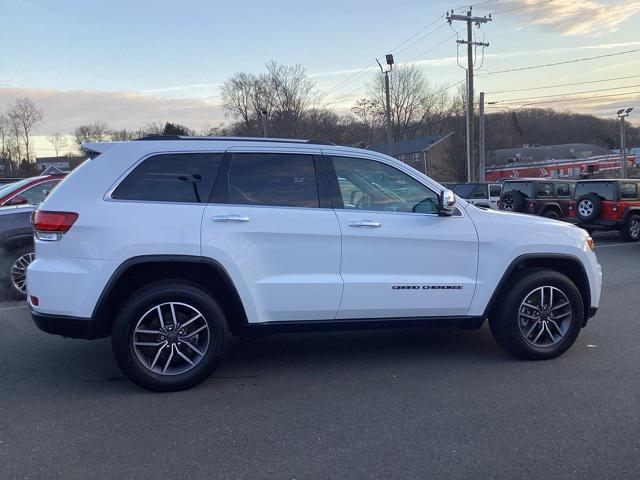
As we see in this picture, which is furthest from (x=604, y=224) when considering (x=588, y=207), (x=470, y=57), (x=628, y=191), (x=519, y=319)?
(x=470, y=57)

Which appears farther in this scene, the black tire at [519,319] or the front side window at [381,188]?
the black tire at [519,319]

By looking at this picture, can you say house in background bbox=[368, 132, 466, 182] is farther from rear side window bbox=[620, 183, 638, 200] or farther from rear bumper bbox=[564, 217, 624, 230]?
rear bumper bbox=[564, 217, 624, 230]

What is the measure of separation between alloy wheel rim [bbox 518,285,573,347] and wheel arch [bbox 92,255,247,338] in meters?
2.52

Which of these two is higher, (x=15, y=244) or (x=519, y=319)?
(x=15, y=244)

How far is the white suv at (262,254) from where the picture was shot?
13.6ft

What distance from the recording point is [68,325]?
13.6 ft

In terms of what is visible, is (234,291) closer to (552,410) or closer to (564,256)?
(552,410)

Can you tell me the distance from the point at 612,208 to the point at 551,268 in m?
11.6

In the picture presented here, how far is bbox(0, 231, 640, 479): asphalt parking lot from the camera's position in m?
3.28

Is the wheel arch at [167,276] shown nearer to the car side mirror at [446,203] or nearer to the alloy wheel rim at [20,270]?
the car side mirror at [446,203]

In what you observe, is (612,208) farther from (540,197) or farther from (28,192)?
(28,192)

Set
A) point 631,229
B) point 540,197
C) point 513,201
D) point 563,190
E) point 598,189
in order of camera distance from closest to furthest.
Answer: point 631,229 → point 598,189 → point 540,197 → point 513,201 → point 563,190

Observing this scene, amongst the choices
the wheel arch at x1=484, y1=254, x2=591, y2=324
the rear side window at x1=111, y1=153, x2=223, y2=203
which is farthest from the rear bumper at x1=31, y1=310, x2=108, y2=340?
the wheel arch at x1=484, y1=254, x2=591, y2=324

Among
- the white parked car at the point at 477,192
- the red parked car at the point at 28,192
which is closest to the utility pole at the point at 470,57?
the white parked car at the point at 477,192
